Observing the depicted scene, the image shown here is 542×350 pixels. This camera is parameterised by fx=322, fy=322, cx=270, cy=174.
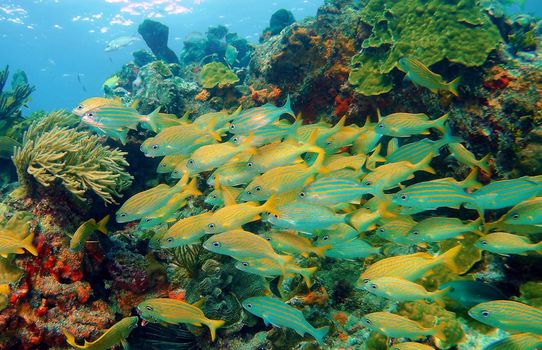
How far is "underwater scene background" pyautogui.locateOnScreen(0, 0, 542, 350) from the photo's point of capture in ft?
11.1

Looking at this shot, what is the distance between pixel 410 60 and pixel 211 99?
5.42 m

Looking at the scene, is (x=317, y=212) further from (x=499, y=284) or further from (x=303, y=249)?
(x=499, y=284)

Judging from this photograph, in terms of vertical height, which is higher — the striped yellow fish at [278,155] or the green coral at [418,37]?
the green coral at [418,37]

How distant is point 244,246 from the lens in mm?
3350

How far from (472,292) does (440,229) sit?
68cm

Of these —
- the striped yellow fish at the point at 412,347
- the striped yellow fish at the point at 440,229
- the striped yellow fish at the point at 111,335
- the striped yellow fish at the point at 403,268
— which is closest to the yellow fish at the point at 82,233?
the striped yellow fish at the point at 111,335

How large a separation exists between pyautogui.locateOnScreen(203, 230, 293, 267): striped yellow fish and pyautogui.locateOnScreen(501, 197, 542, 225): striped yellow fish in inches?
97.1

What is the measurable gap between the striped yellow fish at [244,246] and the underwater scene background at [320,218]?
2 centimetres

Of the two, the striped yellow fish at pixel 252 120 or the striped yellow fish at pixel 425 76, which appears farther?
the striped yellow fish at pixel 425 76

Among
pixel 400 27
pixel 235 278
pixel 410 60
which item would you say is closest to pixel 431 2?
pixel 400 27

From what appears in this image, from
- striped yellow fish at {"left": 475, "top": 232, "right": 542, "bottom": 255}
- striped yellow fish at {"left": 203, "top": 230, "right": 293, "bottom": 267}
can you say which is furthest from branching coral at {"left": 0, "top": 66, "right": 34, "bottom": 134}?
striped yellow fish at {"left": 475, "top": 232, "right": 542, "bottom": 255}

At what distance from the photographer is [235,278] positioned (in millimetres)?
4746

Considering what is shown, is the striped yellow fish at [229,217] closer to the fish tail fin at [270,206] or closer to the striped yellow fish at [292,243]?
the fish tail fin at [270,206]

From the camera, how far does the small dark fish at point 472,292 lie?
323 cm
